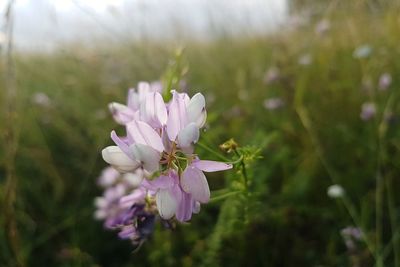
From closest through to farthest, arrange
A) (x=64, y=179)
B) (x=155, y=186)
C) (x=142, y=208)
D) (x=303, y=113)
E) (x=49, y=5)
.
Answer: (x=155, y=186) < (x=142, y=208) < (x=303, y=113) < (x=64, y=179) < (x=49, y=5)

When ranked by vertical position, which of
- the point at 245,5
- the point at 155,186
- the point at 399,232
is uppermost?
the point at 245,5

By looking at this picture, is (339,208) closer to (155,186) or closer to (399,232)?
(399,232)

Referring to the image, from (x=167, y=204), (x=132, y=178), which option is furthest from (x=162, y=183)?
(x=132, y=178)

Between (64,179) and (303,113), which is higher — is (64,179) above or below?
above

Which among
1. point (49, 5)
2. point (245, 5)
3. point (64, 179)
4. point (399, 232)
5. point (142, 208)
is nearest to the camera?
point (142, 208)

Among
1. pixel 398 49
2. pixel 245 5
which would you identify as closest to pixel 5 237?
pixel 398 49

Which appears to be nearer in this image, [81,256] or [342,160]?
[81,256]
